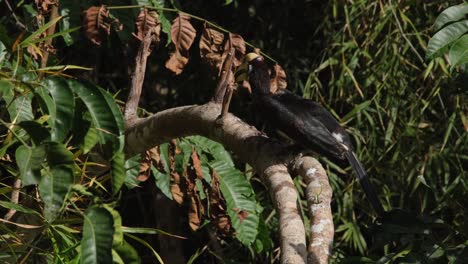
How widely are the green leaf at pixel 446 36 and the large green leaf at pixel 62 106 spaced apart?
2.90 ft

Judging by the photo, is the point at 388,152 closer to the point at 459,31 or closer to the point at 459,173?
the point at 459,173

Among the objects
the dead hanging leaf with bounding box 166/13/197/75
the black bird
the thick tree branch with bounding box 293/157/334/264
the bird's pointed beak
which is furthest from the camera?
the bird's pointed beak

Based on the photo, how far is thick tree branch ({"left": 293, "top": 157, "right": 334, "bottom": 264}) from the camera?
180 centimetres

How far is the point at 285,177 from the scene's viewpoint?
2061 mm

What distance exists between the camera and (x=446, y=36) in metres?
2.07

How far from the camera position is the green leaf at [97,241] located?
1.46 m

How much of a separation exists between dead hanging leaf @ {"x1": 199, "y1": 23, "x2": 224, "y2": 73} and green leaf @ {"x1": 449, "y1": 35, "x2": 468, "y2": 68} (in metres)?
0.77

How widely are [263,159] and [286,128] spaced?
899mm

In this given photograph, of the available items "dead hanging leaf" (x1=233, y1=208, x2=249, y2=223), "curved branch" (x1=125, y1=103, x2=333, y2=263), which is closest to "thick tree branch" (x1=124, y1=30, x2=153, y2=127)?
"curved branch" (x1=125, y1=103, x2=333, y2=263)

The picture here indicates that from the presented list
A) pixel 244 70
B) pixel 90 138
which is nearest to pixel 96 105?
pixel 90 138

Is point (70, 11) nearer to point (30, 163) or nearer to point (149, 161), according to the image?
point (149, 161)

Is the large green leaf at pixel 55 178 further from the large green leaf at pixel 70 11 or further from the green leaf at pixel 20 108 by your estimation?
the large green leaf at pixel 70 11

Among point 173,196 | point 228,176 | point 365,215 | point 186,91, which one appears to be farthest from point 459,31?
point 186,91

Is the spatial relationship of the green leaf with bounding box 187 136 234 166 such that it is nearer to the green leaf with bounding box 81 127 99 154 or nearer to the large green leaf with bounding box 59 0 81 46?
the large green leaf with bounding box 59 0 81 46
